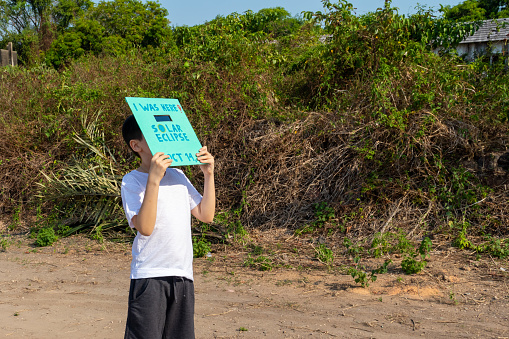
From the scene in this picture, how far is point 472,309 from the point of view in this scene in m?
3.79

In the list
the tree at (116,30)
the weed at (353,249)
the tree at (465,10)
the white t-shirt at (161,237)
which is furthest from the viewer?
the tree at (465,10)

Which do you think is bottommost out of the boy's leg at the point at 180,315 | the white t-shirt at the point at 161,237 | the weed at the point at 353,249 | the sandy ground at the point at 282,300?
the sandy ground at the point at 282,300

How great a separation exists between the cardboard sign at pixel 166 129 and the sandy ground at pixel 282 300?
5.98ft

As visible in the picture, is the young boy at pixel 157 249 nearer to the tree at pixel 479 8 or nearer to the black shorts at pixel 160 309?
the black shorts at pixel 160 309

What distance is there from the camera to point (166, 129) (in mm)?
2131

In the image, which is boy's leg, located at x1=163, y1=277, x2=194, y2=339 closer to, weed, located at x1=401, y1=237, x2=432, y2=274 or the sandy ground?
the sandy ground

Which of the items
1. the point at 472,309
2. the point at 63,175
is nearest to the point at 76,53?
the point at 63,175

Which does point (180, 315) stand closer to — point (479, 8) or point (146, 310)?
point (146, 310)

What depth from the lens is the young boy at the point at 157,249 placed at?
201 cm

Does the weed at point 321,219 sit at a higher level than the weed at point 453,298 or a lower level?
higher

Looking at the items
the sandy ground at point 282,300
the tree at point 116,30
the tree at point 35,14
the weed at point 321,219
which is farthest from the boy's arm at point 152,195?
the tree at point 35,14

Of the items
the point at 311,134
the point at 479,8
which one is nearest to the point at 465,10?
the point at 479,8

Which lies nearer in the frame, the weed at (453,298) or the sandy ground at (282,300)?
the sandy ground at (282,300)

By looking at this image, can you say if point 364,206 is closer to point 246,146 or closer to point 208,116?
point 246,146
